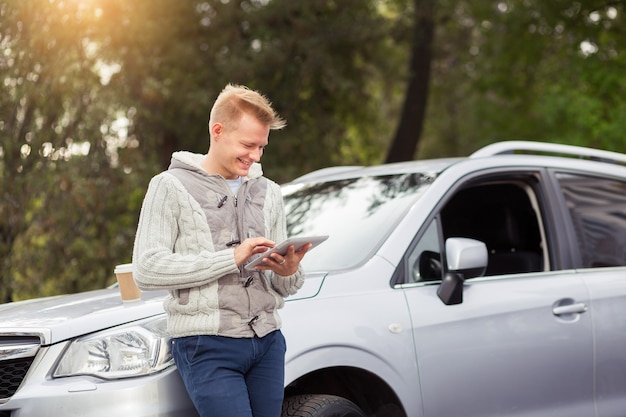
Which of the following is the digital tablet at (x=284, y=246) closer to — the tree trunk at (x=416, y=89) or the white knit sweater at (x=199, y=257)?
the white knit sweater at (x=199, y=257)

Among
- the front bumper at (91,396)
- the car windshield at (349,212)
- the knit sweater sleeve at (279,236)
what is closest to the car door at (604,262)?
the car windshield at (349,212)

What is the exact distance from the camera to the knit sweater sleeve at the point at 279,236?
3.58 meters

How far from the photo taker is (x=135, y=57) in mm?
15461

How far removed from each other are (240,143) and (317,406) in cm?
108

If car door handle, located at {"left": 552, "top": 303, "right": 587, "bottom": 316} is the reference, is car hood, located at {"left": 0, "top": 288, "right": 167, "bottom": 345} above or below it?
above

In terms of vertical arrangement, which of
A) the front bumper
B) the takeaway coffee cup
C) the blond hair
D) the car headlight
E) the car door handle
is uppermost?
the blond hair

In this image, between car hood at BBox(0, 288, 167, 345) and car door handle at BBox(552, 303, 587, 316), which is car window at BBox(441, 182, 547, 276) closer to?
car door handle at BBox(552, 303, 587, 316)

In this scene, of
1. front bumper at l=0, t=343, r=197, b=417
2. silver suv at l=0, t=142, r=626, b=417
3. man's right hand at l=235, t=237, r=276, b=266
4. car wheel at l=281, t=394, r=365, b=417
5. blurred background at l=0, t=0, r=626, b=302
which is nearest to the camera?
man's right hand at l=235, t=237, r=276, b=266

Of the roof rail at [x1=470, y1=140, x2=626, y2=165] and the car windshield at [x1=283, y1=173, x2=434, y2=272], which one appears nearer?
the car windshield at [x1=283, y1=173, x2=434, y2=272]

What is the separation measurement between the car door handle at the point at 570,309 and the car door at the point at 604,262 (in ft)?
0.19

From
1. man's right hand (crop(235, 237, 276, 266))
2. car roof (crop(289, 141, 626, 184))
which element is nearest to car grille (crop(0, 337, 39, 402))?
man's right hand (crop(235, 237, 276, 266))

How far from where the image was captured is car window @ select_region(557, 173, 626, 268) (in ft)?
17.7

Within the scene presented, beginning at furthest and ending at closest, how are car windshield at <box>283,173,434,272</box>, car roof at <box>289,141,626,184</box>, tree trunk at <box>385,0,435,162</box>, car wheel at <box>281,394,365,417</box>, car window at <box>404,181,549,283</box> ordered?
tree trunk at <box>385,0,435,162</box>
car window at <box>404,181,549,283</box>
car roof at <box>289,141,626,184</box>
car windshield at <box>283,173,434,272</box>
car wheel at <box>281,394,365,417</box>

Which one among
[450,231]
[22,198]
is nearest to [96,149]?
[22,198]
